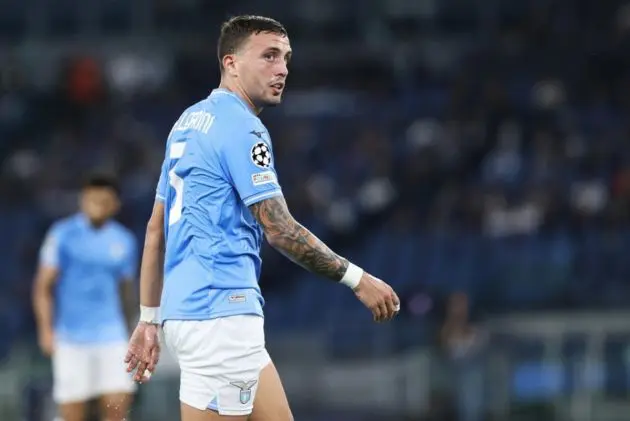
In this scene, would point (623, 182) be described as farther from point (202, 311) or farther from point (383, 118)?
point (202, 311)

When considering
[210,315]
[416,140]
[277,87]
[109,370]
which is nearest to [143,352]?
[210,315]

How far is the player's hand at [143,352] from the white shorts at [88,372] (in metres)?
4.72

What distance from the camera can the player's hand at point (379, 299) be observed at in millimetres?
5234

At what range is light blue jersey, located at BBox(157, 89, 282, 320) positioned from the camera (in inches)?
210

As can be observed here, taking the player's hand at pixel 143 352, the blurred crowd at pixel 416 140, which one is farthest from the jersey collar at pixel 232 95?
the blurred crowd at pixel 416 140

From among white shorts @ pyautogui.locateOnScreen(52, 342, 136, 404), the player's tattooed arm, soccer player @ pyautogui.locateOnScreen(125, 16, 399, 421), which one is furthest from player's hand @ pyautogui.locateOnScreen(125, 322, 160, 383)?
white shorts @ pyautogui.locateOnScreen(52, 342, 136, 404)

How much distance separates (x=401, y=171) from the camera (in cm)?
1891

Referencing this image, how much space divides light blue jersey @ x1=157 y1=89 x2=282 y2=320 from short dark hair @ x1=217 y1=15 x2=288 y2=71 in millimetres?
181

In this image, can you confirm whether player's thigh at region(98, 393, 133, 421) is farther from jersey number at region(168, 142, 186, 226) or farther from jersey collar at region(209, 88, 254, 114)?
jersey collar at region(209, 88, 254, 114)

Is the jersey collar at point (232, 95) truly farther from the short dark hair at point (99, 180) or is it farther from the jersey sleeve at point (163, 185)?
the short dark hair at point (99, 180)

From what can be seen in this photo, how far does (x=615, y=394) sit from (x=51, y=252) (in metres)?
5.52

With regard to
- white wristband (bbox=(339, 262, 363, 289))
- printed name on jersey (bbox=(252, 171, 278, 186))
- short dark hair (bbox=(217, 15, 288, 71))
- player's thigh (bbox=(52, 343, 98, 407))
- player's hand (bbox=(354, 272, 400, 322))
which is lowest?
player's thigh (bbox=(52, 343, 98, 407))

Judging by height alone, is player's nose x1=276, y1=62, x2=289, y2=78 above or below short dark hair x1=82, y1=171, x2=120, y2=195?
above

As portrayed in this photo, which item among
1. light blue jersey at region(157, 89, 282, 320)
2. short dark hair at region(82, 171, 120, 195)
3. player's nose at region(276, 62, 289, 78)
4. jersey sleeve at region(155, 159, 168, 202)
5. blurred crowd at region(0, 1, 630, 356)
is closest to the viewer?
light blue jersey at region(157, 89, 282, 320)
